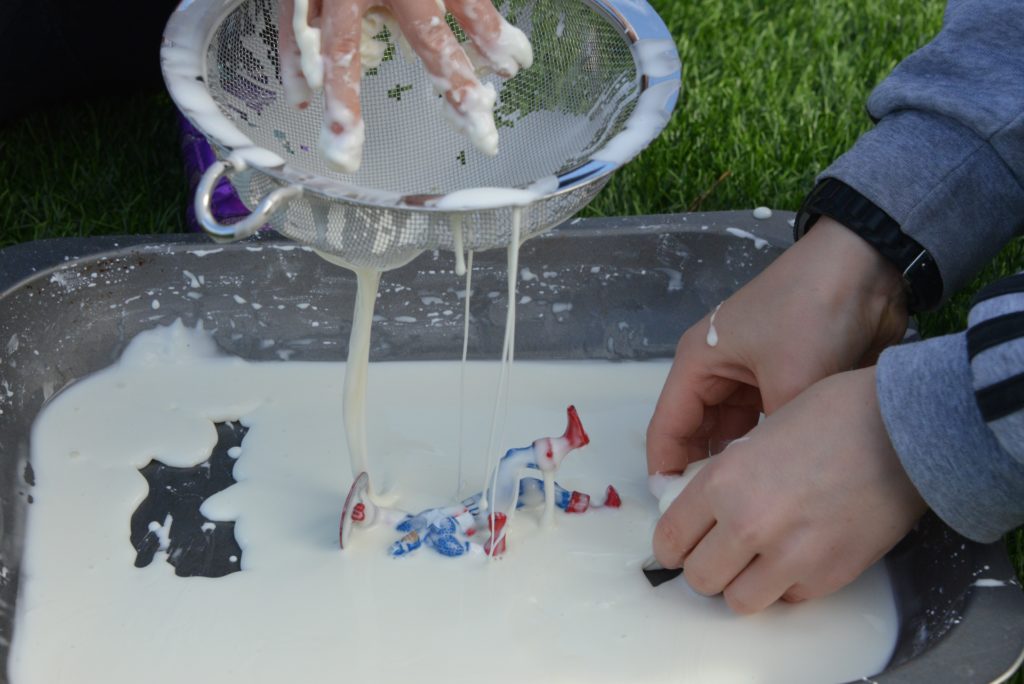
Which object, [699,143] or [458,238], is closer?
[458,238]

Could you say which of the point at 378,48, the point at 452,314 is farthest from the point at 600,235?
the point at 378,48

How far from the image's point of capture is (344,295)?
4.92ft

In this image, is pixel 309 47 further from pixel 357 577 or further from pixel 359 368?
pixel 357 577

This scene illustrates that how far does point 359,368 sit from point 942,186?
63 cm

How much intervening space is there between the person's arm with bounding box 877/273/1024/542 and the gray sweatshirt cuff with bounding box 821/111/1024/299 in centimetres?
24

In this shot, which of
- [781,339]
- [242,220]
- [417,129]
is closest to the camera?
[242,220]

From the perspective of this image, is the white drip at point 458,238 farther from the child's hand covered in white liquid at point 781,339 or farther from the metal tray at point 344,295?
the metal tray at point 344,295

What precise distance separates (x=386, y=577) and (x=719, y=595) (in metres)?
0.33

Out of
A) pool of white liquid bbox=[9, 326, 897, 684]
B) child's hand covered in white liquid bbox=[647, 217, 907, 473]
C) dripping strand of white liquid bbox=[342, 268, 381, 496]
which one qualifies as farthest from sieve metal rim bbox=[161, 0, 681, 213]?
pool of white liquid bbox=[9, 326, 897, 684]

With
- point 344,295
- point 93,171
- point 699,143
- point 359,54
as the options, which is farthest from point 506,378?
point 93,171

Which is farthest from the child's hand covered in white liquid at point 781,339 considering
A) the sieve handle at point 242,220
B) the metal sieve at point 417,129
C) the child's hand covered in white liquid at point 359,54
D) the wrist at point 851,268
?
the sieve handle at point 242,220

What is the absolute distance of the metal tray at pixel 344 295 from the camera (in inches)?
55.3

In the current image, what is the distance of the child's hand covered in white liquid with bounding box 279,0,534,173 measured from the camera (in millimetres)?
945

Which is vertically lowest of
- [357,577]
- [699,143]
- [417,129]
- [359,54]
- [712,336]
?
[357,577]
